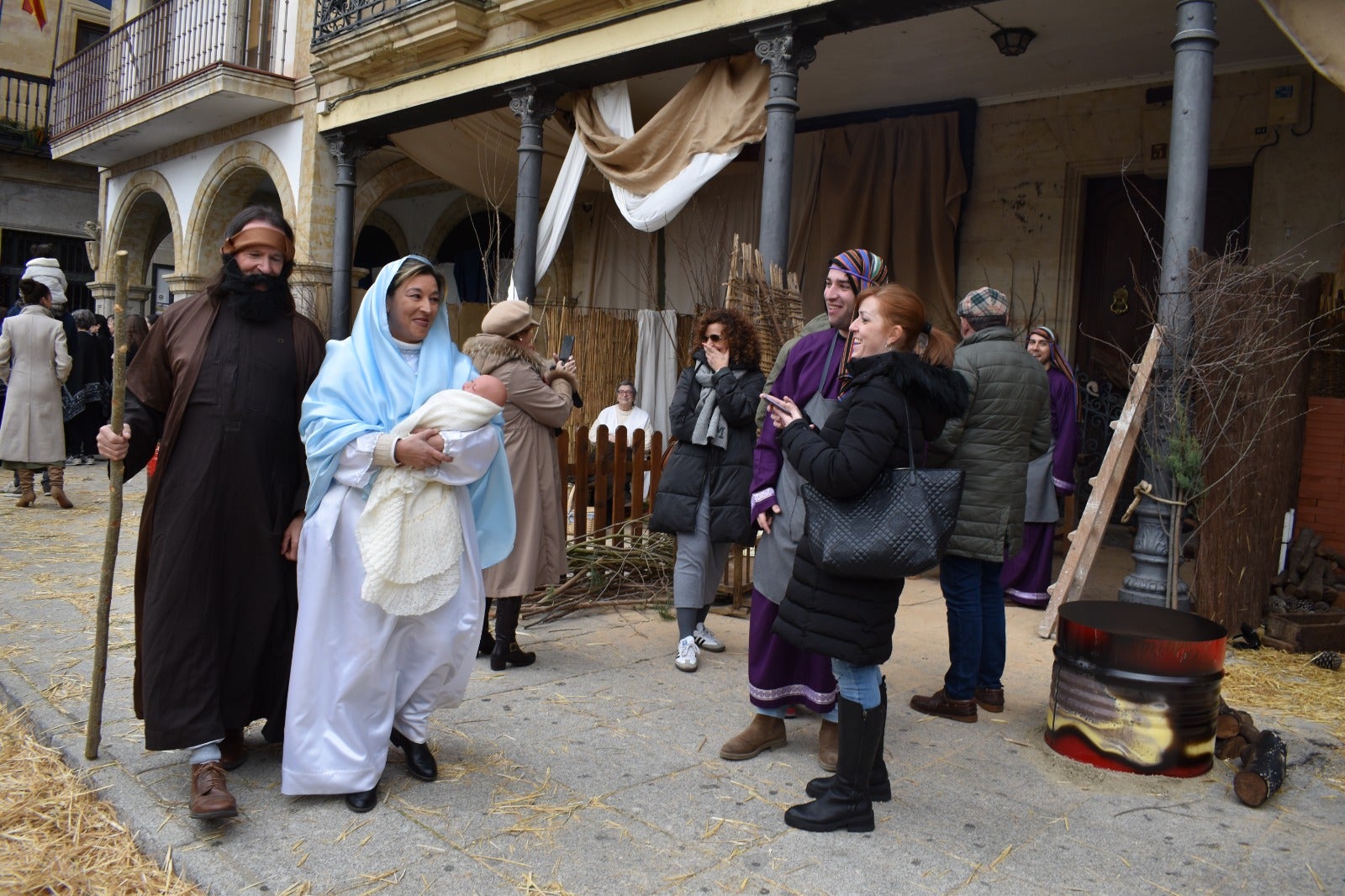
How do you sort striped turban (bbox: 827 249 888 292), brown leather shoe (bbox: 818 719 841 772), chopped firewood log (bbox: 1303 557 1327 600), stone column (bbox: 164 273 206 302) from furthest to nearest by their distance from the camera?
stone column (bbox: 164 273 206 302) < chopped firewood log (bbox: 1303 557 1327 600) < striped turban (bbox: 827 249 888 292) < brown leather shoe (bbox: 818 719 841 772)

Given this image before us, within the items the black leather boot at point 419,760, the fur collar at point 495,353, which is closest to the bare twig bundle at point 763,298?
the fur collar at point 495,353

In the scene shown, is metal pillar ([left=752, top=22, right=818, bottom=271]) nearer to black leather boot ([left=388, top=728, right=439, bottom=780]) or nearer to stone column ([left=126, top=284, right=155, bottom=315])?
black leather boot ([left=388, top=728, right=439, bottom=780])

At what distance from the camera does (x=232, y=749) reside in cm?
347

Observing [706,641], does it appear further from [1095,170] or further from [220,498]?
[1095,170]

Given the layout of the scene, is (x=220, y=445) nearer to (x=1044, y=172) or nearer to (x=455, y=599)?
(x=455, y=599)

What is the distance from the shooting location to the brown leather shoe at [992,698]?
14.6 feet

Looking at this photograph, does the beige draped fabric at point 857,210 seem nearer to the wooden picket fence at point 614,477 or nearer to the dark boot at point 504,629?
the wooden picket fence at point 614,477

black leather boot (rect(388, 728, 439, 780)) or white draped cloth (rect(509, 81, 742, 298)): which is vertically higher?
white draped cloth (rect(509, 81, 742, 298))

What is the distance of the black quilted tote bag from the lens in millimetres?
A: 3033

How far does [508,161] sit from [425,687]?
9.82 m

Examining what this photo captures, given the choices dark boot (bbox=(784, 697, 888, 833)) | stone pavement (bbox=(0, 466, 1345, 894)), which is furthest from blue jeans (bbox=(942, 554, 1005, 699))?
dark boot (bbox=(784, 697, 888, 833))

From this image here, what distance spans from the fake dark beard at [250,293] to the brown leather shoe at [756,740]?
2241mm

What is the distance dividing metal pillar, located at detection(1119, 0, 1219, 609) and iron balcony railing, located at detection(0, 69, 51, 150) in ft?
74.7

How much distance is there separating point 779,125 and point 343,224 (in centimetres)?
690
